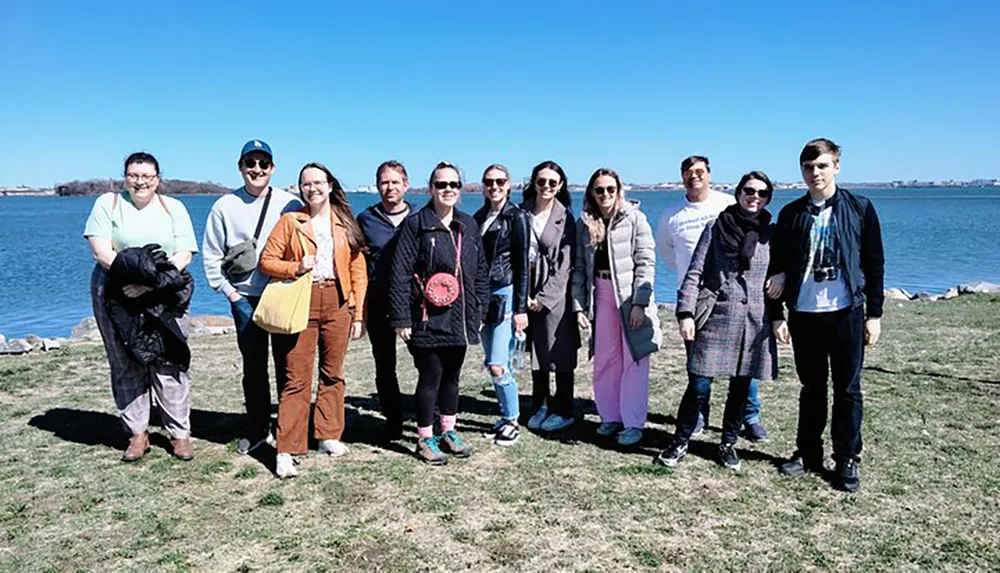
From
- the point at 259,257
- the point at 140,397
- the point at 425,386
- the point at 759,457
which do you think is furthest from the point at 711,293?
the point at 140,397

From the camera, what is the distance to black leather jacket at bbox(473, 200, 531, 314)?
5.14m

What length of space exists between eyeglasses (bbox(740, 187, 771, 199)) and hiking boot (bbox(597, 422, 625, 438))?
6.99 feet

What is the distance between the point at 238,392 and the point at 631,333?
4154mm

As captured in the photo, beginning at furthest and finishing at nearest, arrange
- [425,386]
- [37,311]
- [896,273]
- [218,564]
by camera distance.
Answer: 1. [896,273]
2. [37,311]
3. [425,386]
4. [218,564]

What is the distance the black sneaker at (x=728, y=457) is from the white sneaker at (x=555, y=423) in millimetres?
1309

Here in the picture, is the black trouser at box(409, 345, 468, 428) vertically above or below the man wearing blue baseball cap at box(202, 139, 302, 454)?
below

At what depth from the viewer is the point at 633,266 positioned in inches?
203

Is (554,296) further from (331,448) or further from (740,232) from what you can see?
(331,448)

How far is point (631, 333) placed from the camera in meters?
5.20

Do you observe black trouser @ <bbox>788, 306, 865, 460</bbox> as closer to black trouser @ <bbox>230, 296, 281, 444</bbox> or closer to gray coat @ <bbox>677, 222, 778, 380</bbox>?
gray coat @ <bbox>677, 222, 778, 380</bbox>

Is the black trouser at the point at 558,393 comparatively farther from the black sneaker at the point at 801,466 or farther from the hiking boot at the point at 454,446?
the black sneaker at the point at 801,466

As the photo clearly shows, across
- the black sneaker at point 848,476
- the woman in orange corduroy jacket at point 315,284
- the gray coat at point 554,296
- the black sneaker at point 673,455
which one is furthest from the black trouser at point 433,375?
the black sneaker at point 848,476

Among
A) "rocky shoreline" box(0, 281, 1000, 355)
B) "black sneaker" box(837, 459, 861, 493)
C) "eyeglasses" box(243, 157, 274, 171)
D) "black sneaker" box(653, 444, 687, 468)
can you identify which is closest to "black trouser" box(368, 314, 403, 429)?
"eyeglasses" box(243, 157, 274, 171)

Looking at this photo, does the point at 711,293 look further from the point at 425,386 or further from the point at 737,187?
the point at 425,386
